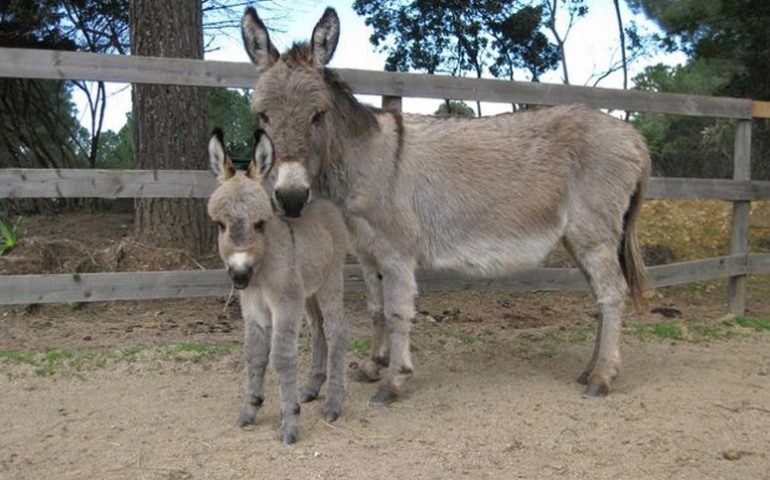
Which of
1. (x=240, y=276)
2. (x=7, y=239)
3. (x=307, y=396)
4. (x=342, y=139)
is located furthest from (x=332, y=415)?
(x=7, y=239)

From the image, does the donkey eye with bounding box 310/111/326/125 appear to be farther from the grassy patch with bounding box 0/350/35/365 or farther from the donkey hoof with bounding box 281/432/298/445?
the grassy patch with bounding box 0/350/35/365

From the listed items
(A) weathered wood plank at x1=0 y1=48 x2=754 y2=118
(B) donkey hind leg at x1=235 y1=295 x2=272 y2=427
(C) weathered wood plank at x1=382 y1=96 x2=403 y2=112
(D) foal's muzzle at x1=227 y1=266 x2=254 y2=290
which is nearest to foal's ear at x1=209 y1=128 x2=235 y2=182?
(D) foal's muzzle at x1=227 y1=266 x2=254 y2=290

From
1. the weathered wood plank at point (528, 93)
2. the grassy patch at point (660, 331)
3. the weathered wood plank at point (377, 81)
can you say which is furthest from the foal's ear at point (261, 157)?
the grassy patch at point (660, 331)

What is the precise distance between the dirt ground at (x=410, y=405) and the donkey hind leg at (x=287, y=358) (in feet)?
0.40

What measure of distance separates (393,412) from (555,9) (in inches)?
597

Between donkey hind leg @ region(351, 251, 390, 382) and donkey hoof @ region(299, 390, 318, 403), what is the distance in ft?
2.01

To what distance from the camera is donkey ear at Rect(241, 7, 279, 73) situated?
4.18m

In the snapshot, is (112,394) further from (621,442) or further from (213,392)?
(621,442)

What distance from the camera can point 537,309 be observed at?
24.9 feet

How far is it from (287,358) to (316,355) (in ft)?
2.74

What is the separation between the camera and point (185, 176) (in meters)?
5.42

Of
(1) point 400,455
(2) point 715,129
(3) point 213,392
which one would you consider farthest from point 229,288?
(2) point 715,129

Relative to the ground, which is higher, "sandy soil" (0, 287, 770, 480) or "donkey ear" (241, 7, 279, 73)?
"donkey ear" (241, 7, 279, 73)

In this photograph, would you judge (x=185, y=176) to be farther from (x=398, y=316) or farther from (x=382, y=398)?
(x=382, y=398)
